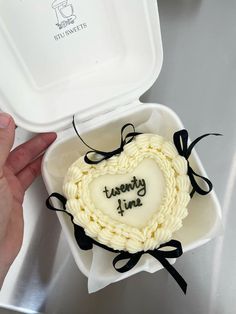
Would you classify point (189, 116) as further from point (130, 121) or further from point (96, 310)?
point (96, 310)

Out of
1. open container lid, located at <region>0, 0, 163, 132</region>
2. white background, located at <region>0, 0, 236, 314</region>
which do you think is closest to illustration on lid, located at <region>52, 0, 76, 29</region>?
open container lid, located at <region>0, 0, 163, 132</region>

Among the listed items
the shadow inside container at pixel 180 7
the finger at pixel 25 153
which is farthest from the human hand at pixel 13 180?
the shadow inside container at pixel 180 7

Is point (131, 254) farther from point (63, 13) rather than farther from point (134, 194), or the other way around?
point (63, 13)

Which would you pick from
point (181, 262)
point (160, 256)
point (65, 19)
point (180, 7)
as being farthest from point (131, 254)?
point (180, 7)

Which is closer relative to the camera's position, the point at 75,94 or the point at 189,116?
the point at 75,94

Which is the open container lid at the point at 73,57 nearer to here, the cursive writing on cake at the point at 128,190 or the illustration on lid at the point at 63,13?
the illustration on lid at the point at 63,13

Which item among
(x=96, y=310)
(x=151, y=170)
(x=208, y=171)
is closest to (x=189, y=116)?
(x=208, y=171)

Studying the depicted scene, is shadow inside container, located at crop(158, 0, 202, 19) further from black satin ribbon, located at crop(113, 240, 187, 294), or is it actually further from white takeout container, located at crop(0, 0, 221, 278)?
black satin ribbon, located at crop(113, 240, 187, 294)
